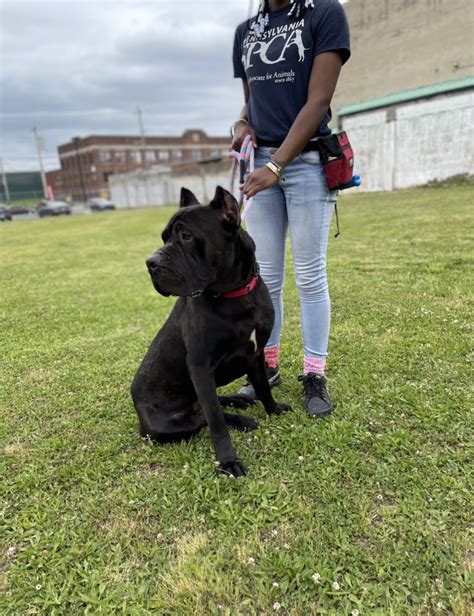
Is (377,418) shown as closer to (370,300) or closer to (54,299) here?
(370,300)

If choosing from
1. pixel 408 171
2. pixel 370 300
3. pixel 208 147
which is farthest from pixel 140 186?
pixel 370 300

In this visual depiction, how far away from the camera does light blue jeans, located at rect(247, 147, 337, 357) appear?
8.78ft

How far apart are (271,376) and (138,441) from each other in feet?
3.44

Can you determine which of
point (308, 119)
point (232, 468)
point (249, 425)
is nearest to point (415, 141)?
point (308, 119)

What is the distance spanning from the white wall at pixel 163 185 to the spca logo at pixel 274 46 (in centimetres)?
3015

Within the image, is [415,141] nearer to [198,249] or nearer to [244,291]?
[244,291]

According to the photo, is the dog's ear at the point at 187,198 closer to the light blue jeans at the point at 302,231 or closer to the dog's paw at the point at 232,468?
the light blue jeans at the point at 302,231

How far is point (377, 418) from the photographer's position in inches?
107

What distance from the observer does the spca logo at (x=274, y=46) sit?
2.45 metres

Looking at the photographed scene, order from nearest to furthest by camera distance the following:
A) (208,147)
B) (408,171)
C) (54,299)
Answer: (54,299), (408,171), (208,147)

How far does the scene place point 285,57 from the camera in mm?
2502

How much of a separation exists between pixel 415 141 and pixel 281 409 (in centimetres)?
1846

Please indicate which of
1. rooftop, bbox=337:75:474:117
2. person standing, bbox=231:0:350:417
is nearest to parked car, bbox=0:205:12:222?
rooftop, bbox=337:75:474:117

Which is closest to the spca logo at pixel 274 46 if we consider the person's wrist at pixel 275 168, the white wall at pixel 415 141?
the person's wrist at pixel 275 168
